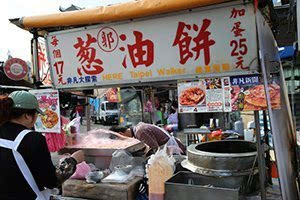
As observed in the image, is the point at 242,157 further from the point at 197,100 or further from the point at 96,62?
the point at 96,62

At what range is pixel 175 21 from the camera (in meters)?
2.47

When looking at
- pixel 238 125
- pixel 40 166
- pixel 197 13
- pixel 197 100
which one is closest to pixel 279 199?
pixel 197 100

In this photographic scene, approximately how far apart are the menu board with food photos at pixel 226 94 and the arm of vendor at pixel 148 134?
8.39 ft

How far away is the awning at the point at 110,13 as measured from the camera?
2264 mm

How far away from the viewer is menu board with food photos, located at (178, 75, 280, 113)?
2059 millimetres

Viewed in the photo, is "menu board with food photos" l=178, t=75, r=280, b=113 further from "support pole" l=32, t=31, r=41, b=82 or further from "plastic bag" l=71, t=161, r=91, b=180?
"support pole" l=32, t=31, r=41, b=82

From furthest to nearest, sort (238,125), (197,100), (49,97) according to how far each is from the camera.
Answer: (238,125) < (49,97) < (197,100)

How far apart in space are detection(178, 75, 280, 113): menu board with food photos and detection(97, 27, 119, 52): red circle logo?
0.82 metres

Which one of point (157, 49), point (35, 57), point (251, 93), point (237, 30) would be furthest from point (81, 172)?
point (237, 30)

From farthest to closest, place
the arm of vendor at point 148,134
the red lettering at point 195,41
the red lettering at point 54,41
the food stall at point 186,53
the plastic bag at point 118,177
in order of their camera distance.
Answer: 1. the arm of vendor at point 148,134
2. the red lettering at point 54,41
3. the plastic bag at point 118,177
4. the red lettering at point 195,41
5. the food stall at point 186,53

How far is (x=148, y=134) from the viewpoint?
4918 millimetres

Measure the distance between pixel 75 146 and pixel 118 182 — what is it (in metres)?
1.06

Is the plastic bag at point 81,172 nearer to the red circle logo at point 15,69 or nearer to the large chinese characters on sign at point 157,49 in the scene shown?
the large chinese characters on sign at point 157,49

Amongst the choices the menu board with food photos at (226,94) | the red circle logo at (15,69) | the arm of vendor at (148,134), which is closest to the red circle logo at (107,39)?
the menu board with food photos at (226,94)
